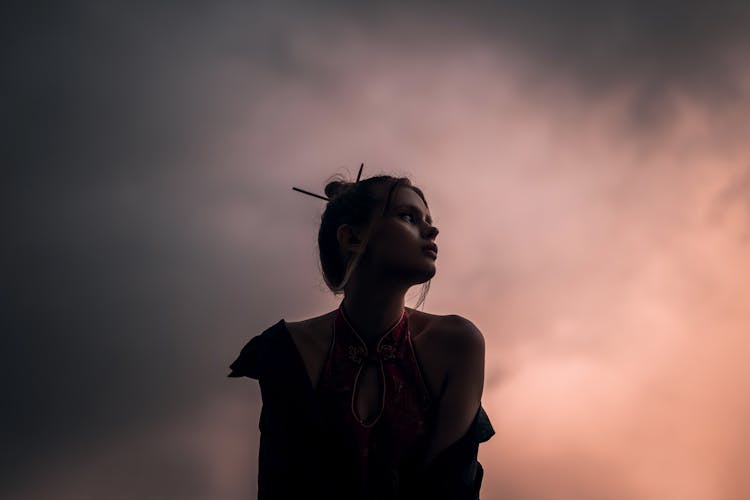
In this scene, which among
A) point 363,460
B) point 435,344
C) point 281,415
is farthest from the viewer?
point 435,344

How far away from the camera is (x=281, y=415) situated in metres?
2.16

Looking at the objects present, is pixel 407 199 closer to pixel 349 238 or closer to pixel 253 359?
pixel 349 238

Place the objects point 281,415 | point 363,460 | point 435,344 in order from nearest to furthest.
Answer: point 363,460 → point 281,415 → point 435,344

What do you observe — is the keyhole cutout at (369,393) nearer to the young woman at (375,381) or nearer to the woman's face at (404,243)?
the young woman at (375,381)

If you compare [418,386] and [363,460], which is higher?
[418,386]

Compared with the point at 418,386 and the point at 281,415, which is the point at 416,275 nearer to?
the point at 418,386

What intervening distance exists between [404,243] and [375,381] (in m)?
0.60

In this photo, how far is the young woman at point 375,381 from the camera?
2041mm

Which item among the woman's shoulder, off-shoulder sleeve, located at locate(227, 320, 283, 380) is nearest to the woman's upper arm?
the woman's shoulder

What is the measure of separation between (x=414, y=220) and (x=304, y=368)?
2.71 ft

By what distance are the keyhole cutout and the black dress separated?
15cm

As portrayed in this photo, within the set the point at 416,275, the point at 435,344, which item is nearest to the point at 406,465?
the point at 435,344

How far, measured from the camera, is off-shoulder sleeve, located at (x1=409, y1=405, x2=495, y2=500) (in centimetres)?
201

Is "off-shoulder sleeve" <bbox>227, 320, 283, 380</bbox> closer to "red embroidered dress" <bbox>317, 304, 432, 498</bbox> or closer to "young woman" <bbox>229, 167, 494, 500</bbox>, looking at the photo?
"young woman" <bbox>229, 167, 494, 500</bbox>
